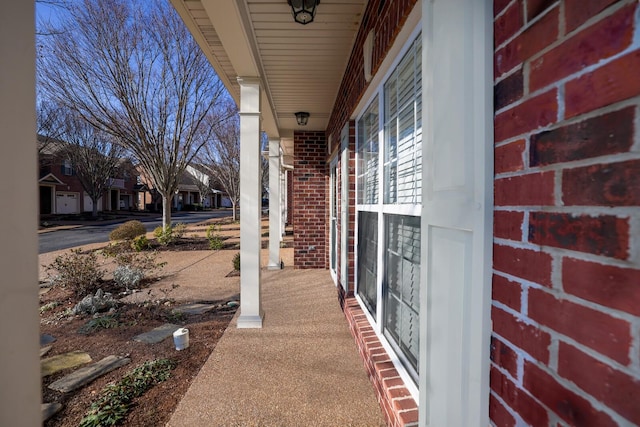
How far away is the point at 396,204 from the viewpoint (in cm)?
210

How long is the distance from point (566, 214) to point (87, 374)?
353cm

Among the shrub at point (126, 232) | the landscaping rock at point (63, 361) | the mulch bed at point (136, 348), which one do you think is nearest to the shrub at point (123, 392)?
the mulch bed at point (136, 348)

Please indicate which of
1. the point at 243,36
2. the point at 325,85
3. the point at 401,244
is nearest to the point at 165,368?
the point at 401,244

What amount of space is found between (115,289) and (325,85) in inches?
192

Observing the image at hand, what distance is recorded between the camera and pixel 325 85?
4.12 metres

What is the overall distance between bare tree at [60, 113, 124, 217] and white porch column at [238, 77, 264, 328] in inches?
634

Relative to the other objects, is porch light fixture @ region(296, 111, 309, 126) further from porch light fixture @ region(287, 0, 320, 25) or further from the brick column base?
the brick column base

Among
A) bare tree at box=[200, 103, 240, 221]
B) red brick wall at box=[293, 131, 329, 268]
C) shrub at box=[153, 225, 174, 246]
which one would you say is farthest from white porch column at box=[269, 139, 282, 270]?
bare tree at box=[200, 103, 240, 221]

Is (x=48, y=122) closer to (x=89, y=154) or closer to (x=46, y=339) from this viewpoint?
(x=89, y=154)

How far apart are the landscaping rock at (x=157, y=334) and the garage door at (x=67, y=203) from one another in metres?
29.6

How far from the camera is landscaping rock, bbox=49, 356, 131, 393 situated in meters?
2.49

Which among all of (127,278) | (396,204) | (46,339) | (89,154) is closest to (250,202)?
(396,204)

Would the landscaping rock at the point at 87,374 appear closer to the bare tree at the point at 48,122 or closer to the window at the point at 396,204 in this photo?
the window at the point at 396,204

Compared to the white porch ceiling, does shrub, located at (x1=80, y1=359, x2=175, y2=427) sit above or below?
below
